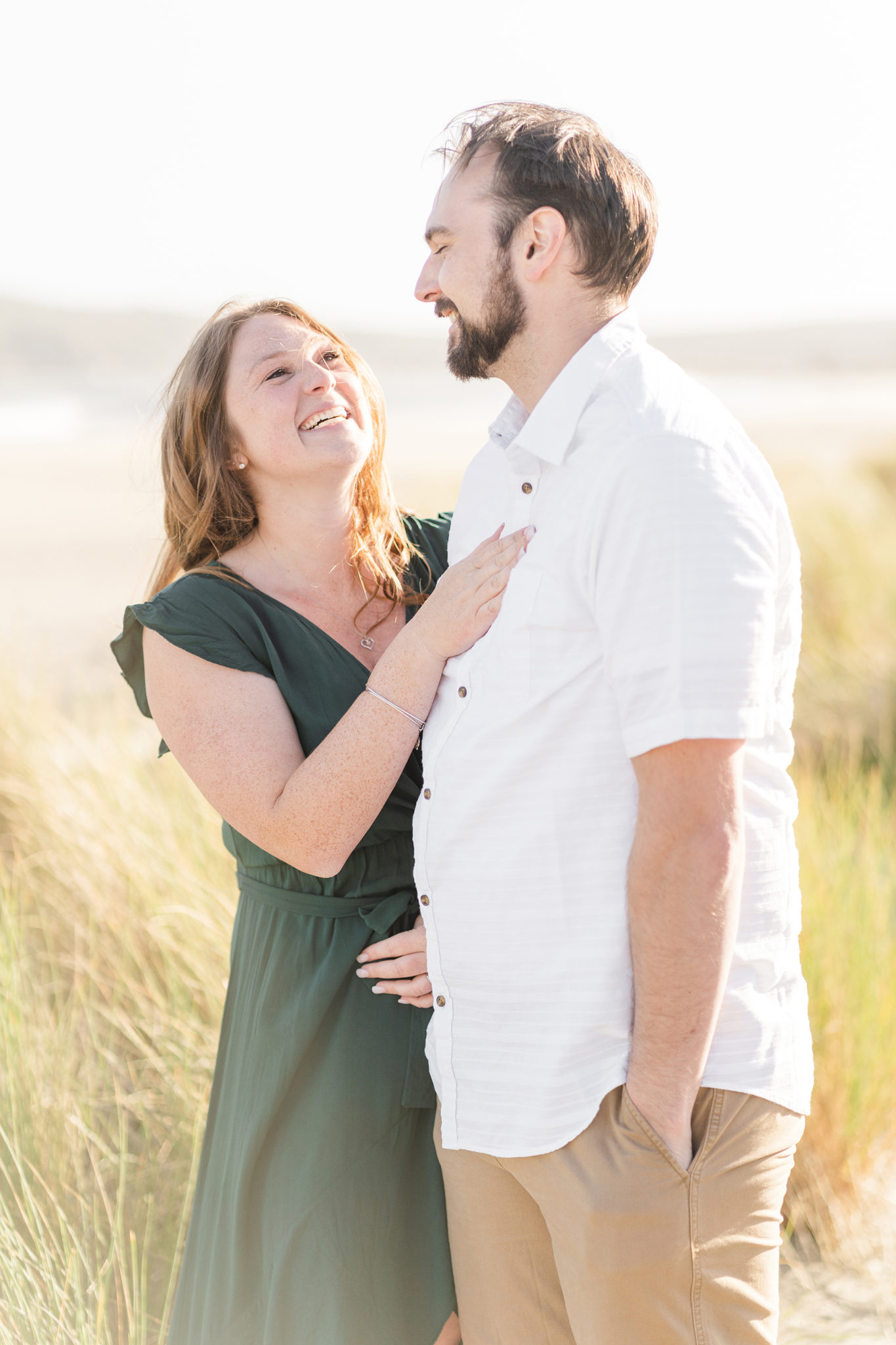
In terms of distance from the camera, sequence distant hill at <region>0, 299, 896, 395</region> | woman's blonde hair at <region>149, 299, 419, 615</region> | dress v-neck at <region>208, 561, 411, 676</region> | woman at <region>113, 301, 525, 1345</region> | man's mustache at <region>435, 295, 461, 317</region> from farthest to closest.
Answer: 1. distant hill at <region>0, 299, 896, 395</region>
2. woman's blonde hair at <region>149, 299, 419, 615</region>
3. dress v-neck at <region>208, 561, 411, 676</region>
4. woman at <region>113, 301, 525, 1345</region>
5. man's mustache at <region>435, 295, 461, 317</region>

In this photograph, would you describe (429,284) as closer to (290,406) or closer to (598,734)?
(290,406)

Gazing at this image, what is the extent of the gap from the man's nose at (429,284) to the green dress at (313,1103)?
635 mm

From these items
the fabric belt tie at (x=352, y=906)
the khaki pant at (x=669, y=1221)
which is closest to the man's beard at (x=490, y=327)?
the fabric belt tie at (x=352, y=906)

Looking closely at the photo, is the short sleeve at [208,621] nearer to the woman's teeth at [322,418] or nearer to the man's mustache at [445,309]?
the woman's teeth at [322,418]

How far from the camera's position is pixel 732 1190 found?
5.20 ft

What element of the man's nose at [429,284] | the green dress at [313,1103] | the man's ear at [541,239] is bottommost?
the green dress at [313,1103]

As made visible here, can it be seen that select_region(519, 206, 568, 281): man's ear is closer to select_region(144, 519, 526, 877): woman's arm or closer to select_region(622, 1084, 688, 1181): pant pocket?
select_region(144, 519, 526, 877): woman's arm

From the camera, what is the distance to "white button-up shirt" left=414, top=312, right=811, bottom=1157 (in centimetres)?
143

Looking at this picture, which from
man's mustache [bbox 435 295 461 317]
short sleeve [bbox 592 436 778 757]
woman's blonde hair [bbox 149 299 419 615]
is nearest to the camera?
short sleeve [bbox 592 436 778 757]

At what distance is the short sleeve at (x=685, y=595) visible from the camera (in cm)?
142

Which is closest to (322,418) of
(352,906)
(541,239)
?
(541,239)

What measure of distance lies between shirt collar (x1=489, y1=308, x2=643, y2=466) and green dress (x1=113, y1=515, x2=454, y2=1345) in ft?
2.18

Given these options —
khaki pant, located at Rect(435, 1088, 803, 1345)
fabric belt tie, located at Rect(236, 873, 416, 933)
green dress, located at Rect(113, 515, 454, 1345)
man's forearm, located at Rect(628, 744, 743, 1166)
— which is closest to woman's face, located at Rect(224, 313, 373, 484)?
green dress, located at Rect(113, 515, 454, 1345)

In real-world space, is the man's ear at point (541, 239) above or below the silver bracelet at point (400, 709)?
above
